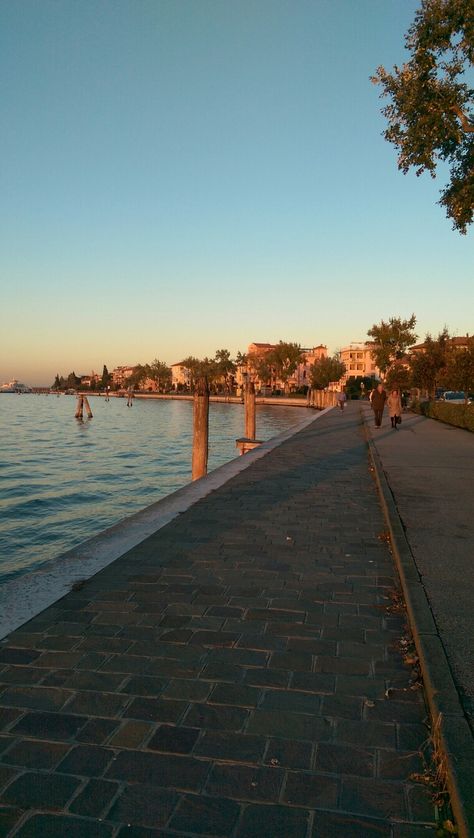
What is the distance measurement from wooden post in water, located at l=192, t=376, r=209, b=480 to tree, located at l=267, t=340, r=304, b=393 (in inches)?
3925

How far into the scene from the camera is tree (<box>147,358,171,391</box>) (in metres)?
167

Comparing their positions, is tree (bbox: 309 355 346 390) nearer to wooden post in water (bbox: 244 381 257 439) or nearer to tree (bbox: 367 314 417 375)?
tree (bbox: 367 314 417 375)

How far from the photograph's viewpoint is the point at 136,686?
3104mm

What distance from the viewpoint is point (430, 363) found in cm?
3403

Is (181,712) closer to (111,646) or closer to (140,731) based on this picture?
(140,731)

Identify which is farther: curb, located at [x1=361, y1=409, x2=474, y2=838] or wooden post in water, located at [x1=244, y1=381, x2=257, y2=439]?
wooden post in water, located at [x1=244, y1=381, x2=257, y2=439]

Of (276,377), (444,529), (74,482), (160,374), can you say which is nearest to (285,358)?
(276,377)

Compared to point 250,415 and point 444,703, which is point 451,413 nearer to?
point 250,415

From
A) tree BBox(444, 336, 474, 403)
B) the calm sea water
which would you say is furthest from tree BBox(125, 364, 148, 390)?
tree BBox(444, 336, 474, 403)

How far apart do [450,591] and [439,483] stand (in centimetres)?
565

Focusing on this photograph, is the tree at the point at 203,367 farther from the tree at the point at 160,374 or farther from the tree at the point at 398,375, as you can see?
the tree at the point at 398,375

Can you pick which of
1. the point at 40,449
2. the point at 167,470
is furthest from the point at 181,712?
the point at 40,449

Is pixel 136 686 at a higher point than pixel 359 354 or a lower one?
lower

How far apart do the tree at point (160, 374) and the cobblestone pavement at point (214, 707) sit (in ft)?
536
